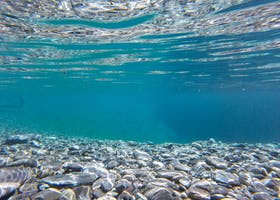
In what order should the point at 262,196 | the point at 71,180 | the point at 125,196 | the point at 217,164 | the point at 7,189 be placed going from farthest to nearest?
1. the point at 217,164
2. the point at 71,180
3. the point at 262,196
4. the point at 125,196
5. the point at 7,189

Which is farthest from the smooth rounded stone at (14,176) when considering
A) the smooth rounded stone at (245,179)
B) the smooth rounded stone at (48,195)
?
the smooth rounded stone at (245,179)

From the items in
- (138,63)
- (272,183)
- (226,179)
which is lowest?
(272,183)

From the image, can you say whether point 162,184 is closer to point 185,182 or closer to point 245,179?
point 185,182

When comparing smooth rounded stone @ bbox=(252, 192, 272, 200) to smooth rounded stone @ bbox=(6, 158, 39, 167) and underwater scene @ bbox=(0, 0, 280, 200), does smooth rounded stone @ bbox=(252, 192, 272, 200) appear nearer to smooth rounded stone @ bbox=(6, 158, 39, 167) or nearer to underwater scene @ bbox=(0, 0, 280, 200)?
underwater scene @ bbox=(0, 0, 280, 200)

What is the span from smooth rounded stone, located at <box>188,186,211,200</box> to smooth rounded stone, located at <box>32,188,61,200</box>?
8.43 feet

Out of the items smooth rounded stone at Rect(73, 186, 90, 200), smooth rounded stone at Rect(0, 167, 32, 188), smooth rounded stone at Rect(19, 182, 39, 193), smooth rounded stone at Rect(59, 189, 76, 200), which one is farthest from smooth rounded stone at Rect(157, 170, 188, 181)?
smooth rounded stone at Rect(0, 167, 32, 188)

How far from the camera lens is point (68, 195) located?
11.7 ft

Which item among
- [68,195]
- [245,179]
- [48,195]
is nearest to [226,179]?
[245,179]

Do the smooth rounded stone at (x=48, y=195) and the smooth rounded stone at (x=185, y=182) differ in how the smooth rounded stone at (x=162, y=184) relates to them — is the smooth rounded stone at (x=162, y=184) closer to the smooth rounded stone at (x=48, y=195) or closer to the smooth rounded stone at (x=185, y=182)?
the smooth rounded stone at (x=185, y=182)

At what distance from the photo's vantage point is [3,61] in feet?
68.7

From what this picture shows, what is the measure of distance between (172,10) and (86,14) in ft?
14.6

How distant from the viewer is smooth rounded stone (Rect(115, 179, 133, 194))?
13.3 ft

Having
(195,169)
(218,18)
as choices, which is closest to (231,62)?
(218,18)

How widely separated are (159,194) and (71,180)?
74.9 inches
